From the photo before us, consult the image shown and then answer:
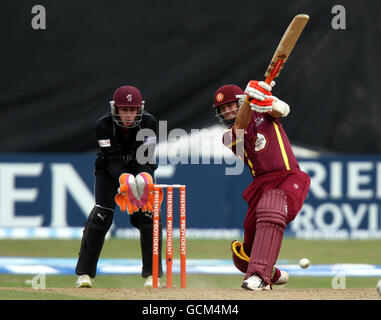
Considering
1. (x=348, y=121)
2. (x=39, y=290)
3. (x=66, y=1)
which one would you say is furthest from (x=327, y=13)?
(x=39, y=290)

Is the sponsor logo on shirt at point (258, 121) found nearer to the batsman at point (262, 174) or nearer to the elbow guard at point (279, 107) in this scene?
the batsman at point (262, 174)

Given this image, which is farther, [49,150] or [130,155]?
[49,150]

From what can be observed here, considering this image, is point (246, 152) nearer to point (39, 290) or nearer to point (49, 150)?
point (39, 290)

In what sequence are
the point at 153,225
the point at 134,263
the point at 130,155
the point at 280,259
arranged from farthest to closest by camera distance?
1. the point at 280,259
2. the point at 134,263
3. the point at 130,155
4. the point at 153,225

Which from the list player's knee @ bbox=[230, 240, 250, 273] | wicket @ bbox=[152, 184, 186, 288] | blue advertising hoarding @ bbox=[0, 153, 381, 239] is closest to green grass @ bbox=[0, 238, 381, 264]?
blue advertising hoarding @ bbox=[0, 153, 381, 239]

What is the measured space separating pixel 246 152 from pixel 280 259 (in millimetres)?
3656

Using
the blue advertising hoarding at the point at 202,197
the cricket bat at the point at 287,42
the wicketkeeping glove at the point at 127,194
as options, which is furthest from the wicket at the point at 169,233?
the blue advertising hoarding at the point at 202,197

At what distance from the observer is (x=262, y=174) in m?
6.23

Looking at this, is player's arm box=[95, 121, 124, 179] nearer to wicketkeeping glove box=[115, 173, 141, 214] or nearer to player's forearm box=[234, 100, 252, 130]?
wicketkeeping glove box=[115, 173, 141, 214]

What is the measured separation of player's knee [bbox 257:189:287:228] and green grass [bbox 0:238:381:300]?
71.5 inches

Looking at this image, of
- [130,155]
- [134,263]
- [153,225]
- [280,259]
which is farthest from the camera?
[280,259]

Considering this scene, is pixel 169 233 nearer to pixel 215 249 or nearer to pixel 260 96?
pixel 260 96

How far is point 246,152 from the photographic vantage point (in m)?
6.25

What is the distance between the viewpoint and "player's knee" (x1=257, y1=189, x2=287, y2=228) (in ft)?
19.3
